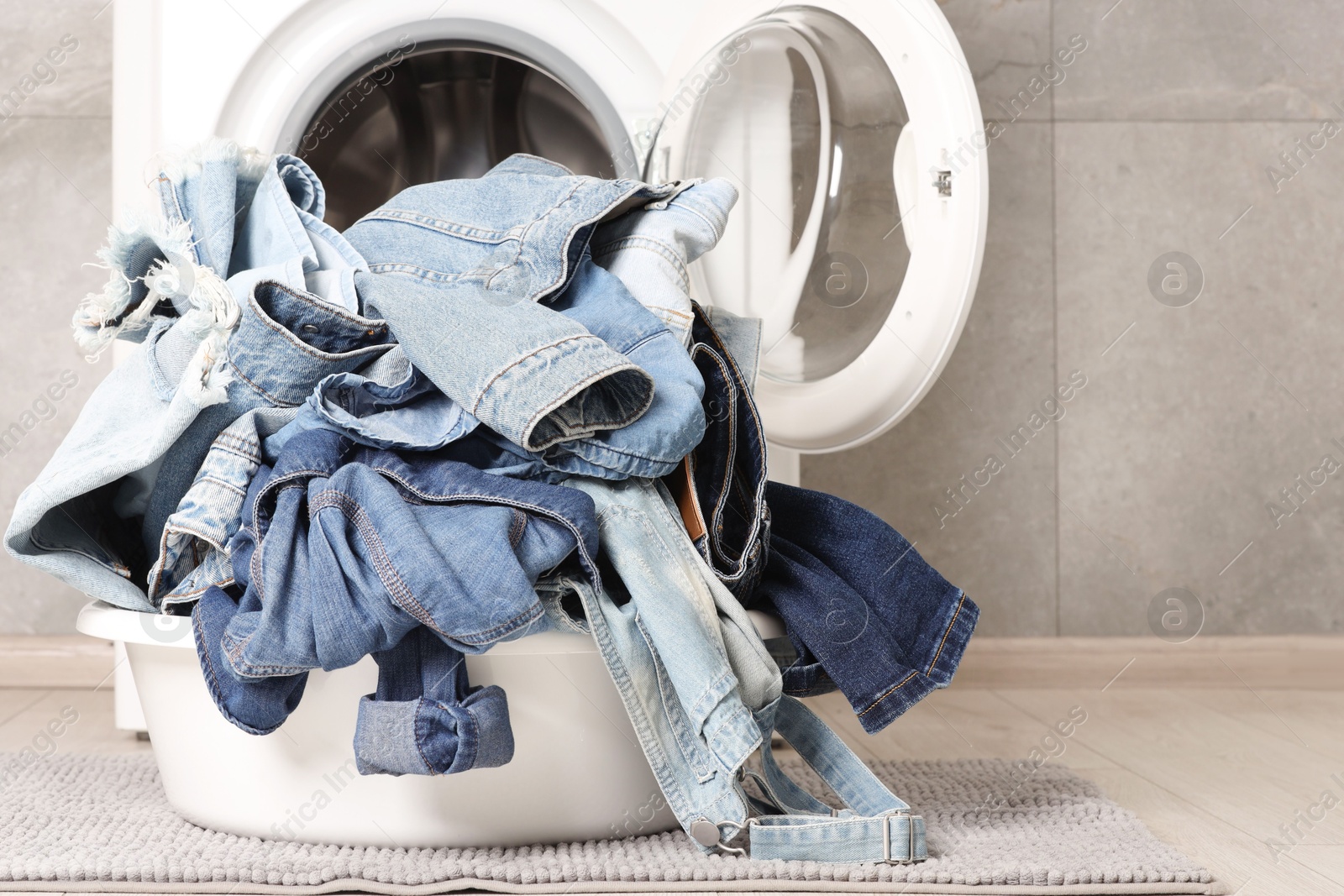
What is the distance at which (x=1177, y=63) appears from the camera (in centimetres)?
170

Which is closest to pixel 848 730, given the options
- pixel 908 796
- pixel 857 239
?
pixel 908 796

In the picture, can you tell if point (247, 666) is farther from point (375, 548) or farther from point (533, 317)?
point (533, 317)

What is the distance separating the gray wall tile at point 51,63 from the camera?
165cm

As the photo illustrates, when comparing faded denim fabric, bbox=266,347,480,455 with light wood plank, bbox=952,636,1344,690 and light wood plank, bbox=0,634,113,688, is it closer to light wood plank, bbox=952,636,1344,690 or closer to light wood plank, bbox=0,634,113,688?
light wood plank, bbox=0,634,113,688

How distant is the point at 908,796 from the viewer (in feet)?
3.40

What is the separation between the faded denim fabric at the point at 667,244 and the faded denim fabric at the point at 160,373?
0.66 feet

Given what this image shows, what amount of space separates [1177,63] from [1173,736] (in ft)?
3.27

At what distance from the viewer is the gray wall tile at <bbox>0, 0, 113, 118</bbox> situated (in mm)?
1646

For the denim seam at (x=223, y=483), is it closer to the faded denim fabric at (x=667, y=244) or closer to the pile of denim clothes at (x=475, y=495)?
the pile of denim clothes at (x=475, y=495)

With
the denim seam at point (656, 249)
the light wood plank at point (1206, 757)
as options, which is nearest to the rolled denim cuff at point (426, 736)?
the denim seam at point (656, 249)

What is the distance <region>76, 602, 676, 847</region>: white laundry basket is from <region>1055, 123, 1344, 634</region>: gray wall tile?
3.61 ft

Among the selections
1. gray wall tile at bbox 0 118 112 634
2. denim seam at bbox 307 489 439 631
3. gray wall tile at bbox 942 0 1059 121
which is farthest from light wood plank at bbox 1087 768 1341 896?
gray wall tile at bbox 0 118 112 634

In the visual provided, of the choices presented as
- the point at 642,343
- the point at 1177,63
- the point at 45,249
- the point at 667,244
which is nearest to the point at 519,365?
the point at 642,343

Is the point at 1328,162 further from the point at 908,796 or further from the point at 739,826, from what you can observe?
the point at 739,826
